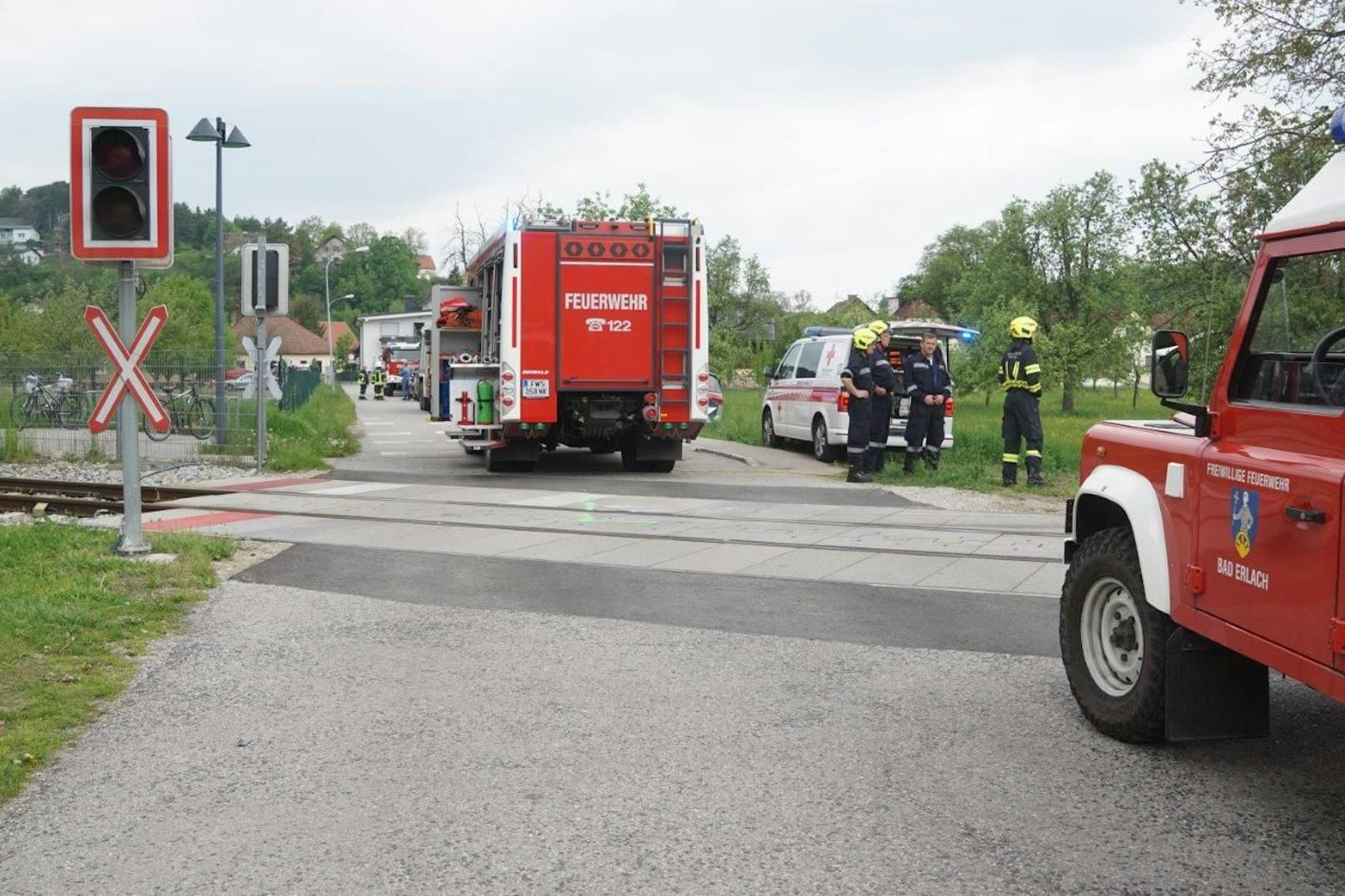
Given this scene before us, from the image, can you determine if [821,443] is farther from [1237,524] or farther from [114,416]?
[1237,524]

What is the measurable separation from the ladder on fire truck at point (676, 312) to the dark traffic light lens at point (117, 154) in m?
8.63

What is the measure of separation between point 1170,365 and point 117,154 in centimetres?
759

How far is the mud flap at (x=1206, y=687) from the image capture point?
16.0ft

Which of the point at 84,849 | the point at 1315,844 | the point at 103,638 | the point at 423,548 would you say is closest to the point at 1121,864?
the point at 1315,844

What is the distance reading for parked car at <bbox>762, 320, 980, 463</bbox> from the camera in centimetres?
1836

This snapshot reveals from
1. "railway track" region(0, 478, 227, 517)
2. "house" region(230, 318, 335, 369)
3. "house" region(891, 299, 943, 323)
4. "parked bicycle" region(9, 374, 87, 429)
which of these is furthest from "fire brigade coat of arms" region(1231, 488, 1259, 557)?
"house" region(230, 318, 335, 369)

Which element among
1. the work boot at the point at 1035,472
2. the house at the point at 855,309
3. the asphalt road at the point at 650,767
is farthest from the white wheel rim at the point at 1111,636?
the house at the point at 855,309

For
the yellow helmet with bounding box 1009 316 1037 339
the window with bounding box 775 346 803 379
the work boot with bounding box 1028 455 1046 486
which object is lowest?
the work boot with bounding box 1028 455 1046 486

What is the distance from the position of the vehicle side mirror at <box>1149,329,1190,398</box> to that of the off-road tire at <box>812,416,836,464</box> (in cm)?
1453

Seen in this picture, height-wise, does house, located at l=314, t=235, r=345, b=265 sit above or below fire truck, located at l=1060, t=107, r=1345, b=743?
Result: above

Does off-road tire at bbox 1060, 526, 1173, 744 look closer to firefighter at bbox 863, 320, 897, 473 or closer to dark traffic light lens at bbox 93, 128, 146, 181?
dark traffic light lens at bbox 93, 128, 146, 181

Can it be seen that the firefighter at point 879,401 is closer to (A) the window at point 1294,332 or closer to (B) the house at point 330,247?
(A) the window at point 1294,332

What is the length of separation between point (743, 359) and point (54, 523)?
162 feet

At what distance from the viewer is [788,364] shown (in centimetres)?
2112
